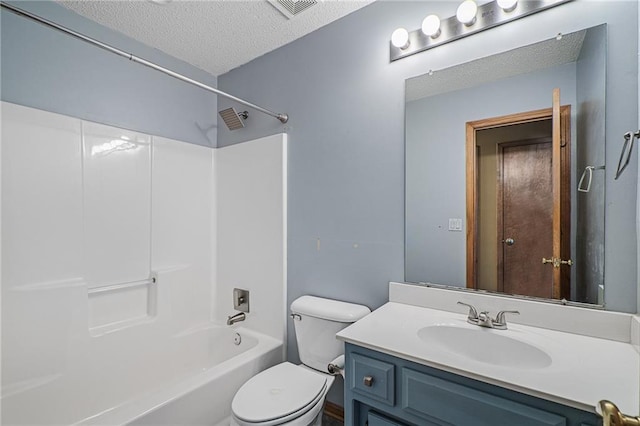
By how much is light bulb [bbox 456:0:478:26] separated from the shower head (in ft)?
5.01

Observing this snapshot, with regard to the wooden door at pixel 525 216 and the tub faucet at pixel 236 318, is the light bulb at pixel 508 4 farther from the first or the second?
the tub faucet at pixel 236 318

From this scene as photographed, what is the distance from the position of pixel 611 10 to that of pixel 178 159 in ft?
8.15

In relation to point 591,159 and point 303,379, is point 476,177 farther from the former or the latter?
point 303,379

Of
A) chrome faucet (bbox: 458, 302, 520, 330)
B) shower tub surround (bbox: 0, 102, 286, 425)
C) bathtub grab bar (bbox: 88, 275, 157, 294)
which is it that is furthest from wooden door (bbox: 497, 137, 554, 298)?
bathtub grab bar (bbox: 88, 275, 157, 294)

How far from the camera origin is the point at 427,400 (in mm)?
994

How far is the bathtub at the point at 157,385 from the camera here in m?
1.41

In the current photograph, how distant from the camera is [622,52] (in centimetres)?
111

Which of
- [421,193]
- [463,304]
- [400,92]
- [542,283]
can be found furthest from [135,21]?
[542,283]

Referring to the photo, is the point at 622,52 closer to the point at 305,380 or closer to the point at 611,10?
the point at 611,10

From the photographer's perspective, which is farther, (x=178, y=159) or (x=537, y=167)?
(x=178, y=159)

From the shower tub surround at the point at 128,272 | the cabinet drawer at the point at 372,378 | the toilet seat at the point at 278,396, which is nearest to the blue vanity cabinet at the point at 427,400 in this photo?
the cabinet drawer at the point at 372,378

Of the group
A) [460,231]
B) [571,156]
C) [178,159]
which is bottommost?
[460,231]

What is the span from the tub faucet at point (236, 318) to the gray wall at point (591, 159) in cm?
196

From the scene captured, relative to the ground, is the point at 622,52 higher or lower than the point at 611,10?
lower
